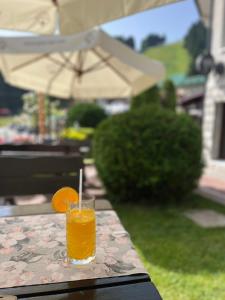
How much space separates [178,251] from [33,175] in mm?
1561

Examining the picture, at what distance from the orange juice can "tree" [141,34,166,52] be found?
5112cm

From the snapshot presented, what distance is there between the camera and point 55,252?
4.07ft

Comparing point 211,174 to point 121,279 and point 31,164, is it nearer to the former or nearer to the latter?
point 31,164

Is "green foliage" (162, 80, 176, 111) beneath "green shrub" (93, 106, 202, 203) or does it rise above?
above

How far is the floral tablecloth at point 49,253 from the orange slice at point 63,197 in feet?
0.29

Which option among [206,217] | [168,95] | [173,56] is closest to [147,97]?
[168,95]

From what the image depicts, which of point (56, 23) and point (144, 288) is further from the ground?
point (56, 23)

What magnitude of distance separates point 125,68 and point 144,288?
16.0ft

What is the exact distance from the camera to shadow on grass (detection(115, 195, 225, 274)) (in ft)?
9.05

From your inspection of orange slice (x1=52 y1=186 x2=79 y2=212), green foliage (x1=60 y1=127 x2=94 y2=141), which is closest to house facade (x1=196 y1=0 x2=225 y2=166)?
green foliage (x1=60 y1=127 x2=94 y2=141)

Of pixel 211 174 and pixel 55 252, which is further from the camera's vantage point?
pixel 211 174

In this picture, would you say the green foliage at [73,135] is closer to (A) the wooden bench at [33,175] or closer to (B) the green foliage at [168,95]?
(B) the green foliage at [168,95]

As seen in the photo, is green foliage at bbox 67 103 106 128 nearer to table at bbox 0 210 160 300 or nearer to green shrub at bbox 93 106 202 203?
green shrub at bbox 93 106 202 203

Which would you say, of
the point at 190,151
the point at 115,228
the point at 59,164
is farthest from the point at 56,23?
the point at 190,151
